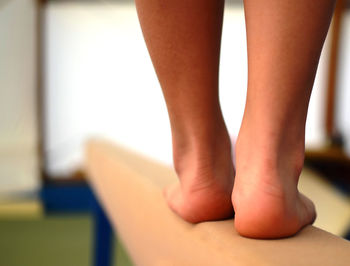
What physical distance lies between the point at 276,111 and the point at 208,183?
13 cm

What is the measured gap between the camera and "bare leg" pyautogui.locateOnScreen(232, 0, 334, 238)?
1.26 feet

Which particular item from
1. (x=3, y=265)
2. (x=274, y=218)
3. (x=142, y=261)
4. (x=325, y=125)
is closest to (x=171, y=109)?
(x=274, y=218)

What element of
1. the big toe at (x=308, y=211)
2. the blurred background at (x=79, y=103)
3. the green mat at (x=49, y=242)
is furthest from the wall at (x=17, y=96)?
the big toe at (x=308, y=211)

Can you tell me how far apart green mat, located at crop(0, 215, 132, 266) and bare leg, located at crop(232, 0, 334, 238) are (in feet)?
4.93

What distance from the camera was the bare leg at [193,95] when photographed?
0.44 m

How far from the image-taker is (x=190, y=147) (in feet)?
1.69

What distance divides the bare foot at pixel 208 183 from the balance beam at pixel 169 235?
17 millimetres

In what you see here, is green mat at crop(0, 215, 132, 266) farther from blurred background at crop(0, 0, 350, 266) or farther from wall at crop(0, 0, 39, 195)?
wall at crop(0, 0, 39, 195)

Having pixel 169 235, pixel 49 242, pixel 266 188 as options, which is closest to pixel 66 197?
pixel 49 242

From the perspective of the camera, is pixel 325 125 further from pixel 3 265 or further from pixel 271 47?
pixel 271 47

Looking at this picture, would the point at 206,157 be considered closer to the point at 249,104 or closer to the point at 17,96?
the point at 249,104

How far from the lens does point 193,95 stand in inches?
19.1

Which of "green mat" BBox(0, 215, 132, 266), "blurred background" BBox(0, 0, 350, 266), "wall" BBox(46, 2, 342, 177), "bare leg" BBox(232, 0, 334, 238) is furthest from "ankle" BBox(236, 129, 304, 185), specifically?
"wall" BBox(46, 2, 342, 177)

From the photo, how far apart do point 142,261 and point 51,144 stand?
65.8 inches
